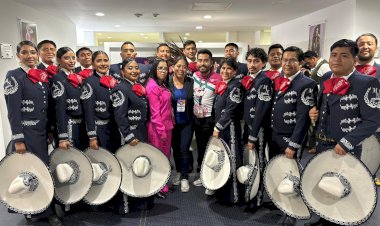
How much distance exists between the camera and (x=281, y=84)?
2.38 meters

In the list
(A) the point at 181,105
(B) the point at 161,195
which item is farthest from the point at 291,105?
(B) the point at 161,195

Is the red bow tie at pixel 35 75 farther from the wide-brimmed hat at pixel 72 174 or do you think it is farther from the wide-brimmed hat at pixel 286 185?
the wide-brimmed hat at pixel 286 185

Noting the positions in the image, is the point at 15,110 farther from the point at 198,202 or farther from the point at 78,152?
the point at 198,202

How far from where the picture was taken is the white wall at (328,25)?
502cm

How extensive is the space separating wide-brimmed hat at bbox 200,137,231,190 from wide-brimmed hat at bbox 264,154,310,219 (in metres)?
0.38

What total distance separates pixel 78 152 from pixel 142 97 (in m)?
0.77

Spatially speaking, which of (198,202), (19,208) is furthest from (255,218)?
(19,208)

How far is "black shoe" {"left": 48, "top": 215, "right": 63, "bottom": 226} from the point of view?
257 centimetres

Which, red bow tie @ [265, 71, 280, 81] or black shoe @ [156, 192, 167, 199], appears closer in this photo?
red bow tie @ [265, 71, 280, 81]

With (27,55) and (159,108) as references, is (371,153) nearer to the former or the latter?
(159,108)

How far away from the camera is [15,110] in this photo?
232 cm

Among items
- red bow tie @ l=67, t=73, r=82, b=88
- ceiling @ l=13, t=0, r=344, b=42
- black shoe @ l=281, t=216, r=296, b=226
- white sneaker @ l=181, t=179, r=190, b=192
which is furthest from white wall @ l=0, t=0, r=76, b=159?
black shoe @ l=281, t=216, r=296, b=226

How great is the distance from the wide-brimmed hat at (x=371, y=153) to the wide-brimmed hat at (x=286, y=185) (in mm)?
542

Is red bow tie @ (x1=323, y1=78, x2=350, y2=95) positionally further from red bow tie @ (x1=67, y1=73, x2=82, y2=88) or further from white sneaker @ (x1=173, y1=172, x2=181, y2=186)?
red bow tie @ (x1=67, y1=73, x2=82, y2=88)
